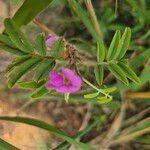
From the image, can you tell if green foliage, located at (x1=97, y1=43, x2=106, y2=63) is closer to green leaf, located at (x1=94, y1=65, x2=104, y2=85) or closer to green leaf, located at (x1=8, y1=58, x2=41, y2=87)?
green leaf, located at (x1=94, y1=65, x2=104, y2=85)

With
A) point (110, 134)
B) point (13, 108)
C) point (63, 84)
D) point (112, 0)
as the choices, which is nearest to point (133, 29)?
point (112, 0)

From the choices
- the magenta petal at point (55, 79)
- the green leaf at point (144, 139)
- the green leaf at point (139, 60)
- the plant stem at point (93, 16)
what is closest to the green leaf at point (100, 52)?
the magenta petal at point (55, 79)

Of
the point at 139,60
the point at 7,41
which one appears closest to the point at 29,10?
the point at 7,41

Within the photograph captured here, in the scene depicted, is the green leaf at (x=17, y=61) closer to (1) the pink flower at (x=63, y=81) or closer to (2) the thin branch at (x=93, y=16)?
(1) the pink flower at (x=63, y=81)

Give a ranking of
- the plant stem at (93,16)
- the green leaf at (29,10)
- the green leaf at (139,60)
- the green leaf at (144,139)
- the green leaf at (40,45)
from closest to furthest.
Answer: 1. the green leaf at (40,45)
2. the green leaf at (29,10)
3. the plant stem at (93,16)
4. the green leaf at (139,60)
5. the green leaf at (144,139)

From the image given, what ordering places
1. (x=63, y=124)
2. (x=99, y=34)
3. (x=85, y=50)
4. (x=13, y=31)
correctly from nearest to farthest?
1. (x=13, y=31)
2. (x=99, y=34)
3. (x=85, y=50)
4. (x=63, y=124)

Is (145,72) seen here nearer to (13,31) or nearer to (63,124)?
(63,124)

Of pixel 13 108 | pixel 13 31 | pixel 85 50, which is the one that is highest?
pixel 13 31

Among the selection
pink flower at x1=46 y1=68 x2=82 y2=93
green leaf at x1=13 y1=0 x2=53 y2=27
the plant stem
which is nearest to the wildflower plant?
pink flower at x1=46 y1=68 x2=82 y2=93
